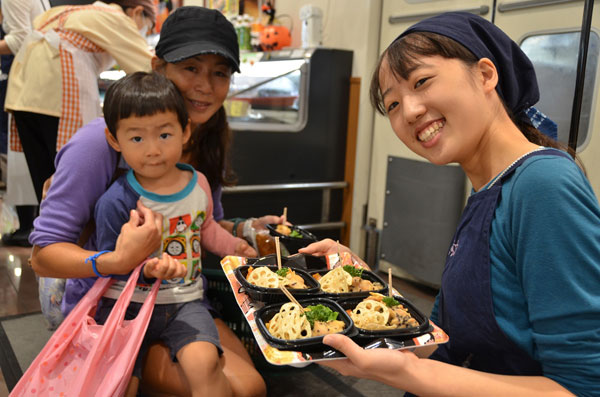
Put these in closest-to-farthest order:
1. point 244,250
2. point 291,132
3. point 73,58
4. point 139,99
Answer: point 139,99, point 244,250, point 73,58, point 291,132

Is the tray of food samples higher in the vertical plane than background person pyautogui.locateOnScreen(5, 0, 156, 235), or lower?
lower

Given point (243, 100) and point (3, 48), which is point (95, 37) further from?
point (243, 100)

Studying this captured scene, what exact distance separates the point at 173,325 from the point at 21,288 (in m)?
2.28

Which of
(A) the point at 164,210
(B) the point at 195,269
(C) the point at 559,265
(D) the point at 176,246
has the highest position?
(C) the point at 559,265

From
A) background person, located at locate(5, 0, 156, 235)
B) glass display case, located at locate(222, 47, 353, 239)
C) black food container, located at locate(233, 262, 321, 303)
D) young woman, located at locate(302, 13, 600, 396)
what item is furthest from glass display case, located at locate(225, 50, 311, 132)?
young woman, located at locate(302, 13, 600, 396)

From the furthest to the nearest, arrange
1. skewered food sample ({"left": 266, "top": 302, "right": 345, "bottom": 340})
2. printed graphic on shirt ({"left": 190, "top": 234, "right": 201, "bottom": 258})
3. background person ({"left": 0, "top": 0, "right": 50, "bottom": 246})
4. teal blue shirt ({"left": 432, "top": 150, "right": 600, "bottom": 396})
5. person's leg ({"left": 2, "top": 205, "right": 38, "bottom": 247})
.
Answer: person's leg ({"left": 2, "top": 205, "right": 38, "bottom": 247}) → background person ({"left": 0, "top": 0, "right": 50, "bottom": 246}) → printed graphic on shirt ({"left": 190, "top": 234, "right": 201, "bottom": 258}) → skewered food sample ({"left": 266, "top": 302, "right": 345, "bottom": 340}) → teal blue shirt ({"left": 432, "top": 150, "right": 600, "bottom": 396})

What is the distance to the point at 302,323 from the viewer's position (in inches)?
53.6

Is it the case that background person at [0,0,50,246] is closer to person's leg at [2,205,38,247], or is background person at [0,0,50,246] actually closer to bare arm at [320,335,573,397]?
person's leg at [2,205,38,247]

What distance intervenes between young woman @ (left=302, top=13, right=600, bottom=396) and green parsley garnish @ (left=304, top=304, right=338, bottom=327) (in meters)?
0.22

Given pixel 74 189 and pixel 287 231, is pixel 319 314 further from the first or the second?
pixel 74 189

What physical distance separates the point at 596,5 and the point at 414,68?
Result: 89.2 inches

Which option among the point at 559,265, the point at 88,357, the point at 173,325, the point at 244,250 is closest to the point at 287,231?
the point at 244,250

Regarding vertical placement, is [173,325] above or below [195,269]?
below

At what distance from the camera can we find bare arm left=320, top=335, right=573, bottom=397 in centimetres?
105
